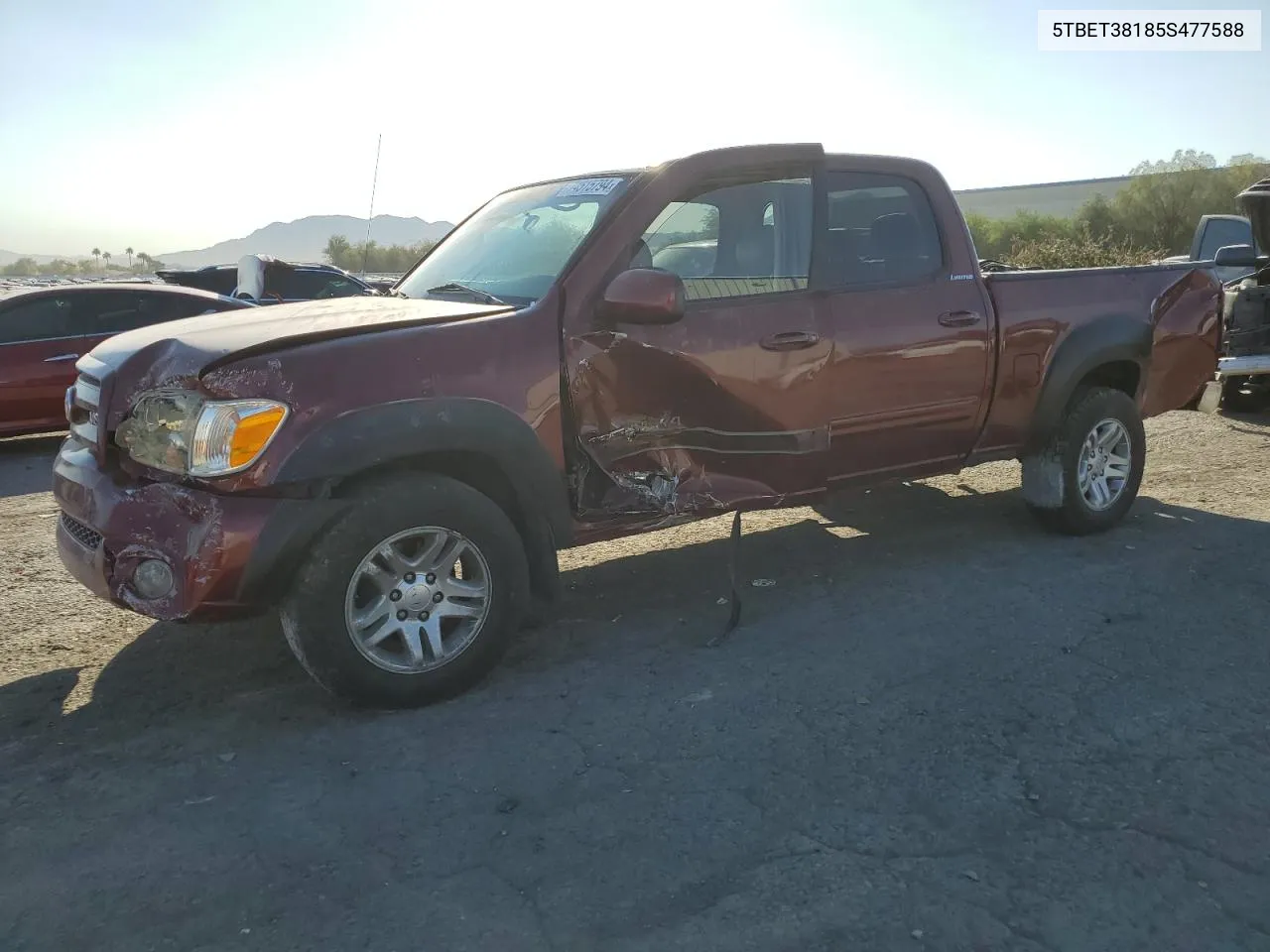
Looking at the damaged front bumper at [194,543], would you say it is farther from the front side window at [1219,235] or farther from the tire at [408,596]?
the front side window at [1219,235]

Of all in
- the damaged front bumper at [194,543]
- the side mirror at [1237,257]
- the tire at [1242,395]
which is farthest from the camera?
the tire at [1242,395]

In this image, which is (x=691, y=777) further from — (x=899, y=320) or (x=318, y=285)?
(x=318, y=285)

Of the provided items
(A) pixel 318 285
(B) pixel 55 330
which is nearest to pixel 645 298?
(B) pixel 55 330

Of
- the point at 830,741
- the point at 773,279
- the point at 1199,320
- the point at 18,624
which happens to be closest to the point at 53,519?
the point at 18,624

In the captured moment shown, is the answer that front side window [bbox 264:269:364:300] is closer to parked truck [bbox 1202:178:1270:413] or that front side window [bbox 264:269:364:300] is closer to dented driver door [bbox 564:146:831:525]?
dented driver door [bbox 564:146:831:525]

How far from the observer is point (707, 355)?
424 cm

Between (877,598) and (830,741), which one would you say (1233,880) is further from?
(877,598)

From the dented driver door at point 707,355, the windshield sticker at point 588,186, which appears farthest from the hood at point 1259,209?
the windshield sticker at point 588,186

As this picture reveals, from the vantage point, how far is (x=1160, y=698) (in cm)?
373

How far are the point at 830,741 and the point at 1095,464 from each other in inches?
130

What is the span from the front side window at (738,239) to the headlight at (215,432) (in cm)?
177

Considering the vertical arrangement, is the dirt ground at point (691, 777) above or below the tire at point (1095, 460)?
below

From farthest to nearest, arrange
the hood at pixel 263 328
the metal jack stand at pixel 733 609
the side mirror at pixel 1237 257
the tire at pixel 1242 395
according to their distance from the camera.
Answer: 1. the tire at pixel 1242 395
2. the side mirror at pixel 1237 257
3. the metal jack stand at pixel 733 609
4. the hood at pixel 263 328

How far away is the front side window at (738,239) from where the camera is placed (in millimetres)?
4391
